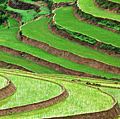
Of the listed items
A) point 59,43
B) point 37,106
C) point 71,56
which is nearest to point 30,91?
point 37,106

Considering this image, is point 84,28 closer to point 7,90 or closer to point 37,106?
point 7,90

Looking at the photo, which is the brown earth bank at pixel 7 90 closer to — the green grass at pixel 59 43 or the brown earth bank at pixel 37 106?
the brown earth bank at pixel 37 106

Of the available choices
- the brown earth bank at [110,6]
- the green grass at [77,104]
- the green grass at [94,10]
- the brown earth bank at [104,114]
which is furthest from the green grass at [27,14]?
the brown earth bank at [104,114]

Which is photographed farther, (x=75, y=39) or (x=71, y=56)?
(x=75, y=39)

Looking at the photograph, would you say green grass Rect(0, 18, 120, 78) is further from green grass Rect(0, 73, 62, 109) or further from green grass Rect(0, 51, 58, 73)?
green grass Rect(0, 73, 62, 109)

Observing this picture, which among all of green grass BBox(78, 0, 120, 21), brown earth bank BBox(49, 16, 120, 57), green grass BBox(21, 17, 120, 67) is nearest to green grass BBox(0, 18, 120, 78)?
green grass BBox(21, 17, 120, 67)
